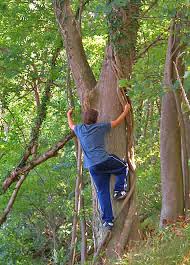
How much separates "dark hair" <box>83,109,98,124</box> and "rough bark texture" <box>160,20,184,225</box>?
7.66 feet

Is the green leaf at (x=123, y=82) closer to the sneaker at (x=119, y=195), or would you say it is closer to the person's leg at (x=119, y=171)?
the person's leg at (x=119, y=171)

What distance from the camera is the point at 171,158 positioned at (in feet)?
28.1

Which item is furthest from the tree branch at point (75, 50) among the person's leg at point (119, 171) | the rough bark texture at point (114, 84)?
the person's leg at point (119, 171)

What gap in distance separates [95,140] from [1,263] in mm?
7460

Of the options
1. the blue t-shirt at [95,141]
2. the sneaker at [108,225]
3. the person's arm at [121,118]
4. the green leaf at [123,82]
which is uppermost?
the green leaf at [123,82]

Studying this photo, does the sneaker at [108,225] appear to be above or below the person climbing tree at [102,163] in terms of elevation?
below

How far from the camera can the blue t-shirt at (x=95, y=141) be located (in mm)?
5965

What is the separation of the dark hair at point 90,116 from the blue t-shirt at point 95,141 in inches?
2.5

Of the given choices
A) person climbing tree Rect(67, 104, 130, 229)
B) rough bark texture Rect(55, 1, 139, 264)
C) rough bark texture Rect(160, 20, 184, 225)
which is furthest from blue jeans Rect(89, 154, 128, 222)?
rough bark texture Rect(160, 20, 184, 225)

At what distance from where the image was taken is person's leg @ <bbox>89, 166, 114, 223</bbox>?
234 inches

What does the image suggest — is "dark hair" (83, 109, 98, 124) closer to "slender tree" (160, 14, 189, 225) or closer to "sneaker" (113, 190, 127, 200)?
"sneaker" (113, 190, 127, 200)

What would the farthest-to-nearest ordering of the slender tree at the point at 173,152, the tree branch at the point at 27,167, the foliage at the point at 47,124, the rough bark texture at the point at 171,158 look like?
the foliage at the point at 47,124 → the tree branch at the point at 27,167 → the rough bark texture at the point at 171,158 → the slender tree at the point at 173,152

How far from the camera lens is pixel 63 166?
13211 millimetres

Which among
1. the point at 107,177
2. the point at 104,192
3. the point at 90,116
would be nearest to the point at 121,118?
the point at 90,116
